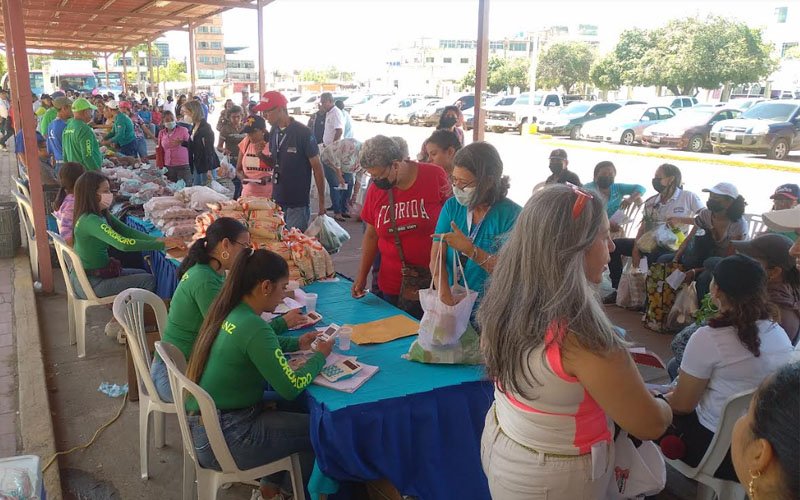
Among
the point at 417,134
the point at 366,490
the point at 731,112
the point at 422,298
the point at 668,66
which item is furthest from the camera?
the point at 668,66

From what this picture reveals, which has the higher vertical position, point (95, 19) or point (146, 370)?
point (95, 19)

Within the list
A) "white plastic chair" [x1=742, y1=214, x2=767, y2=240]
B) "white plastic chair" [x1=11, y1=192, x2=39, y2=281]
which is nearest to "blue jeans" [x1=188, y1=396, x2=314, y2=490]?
"white plastic chair" [x1=11, y1=192, x2=39, y2=281]

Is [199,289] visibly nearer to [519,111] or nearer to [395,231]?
[395,231]

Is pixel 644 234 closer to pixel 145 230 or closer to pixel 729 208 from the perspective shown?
pixel 729 208

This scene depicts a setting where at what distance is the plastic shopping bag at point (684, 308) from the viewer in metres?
4.98

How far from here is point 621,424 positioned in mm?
1647

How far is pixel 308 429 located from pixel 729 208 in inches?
154

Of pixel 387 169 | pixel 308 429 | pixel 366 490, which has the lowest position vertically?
Answer: pixel 366 490

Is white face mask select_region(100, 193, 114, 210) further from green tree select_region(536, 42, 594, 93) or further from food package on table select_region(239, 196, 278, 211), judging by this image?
green tree select_region(536, 42, 594, 93)

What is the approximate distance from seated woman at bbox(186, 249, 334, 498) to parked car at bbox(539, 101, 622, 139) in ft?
71.2

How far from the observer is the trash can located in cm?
754

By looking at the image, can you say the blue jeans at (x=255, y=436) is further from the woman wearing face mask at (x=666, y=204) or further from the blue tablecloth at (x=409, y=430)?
the woman wearing face mask at (x=666, y=204)

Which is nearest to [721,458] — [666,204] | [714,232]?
[714,232]

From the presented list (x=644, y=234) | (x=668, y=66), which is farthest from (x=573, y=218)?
(x=668, y=66)
